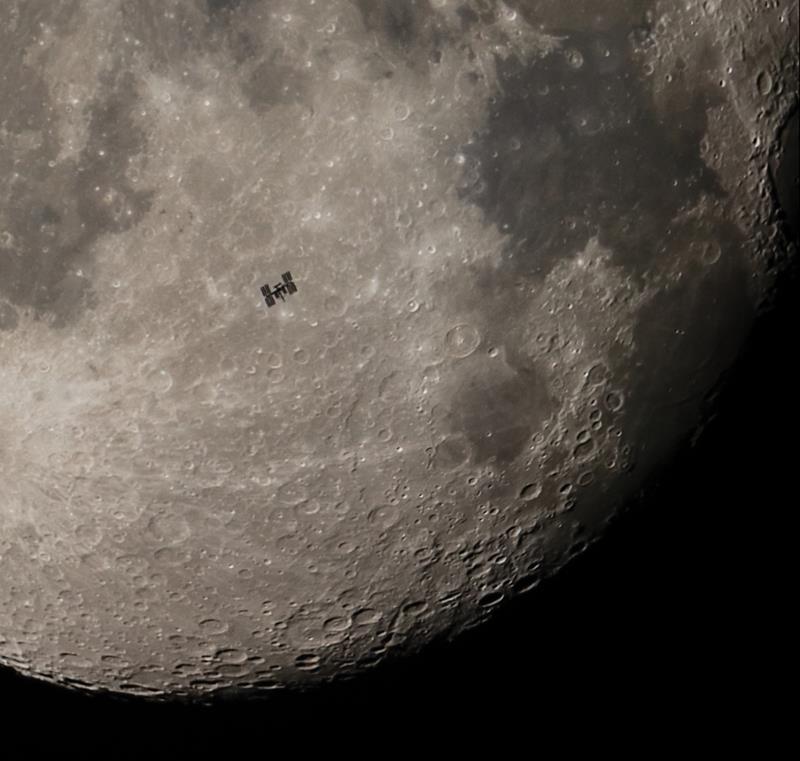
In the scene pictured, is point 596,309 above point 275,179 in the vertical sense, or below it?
below

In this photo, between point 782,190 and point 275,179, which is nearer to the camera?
point 275,179

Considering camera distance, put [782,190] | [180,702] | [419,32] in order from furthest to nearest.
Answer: [180,702], [782,190], [419,32]

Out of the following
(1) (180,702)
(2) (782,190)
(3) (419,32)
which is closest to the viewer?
(3) (419,32)

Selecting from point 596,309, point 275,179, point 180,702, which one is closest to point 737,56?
point 596,309

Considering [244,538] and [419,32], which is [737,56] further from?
[244,538]
